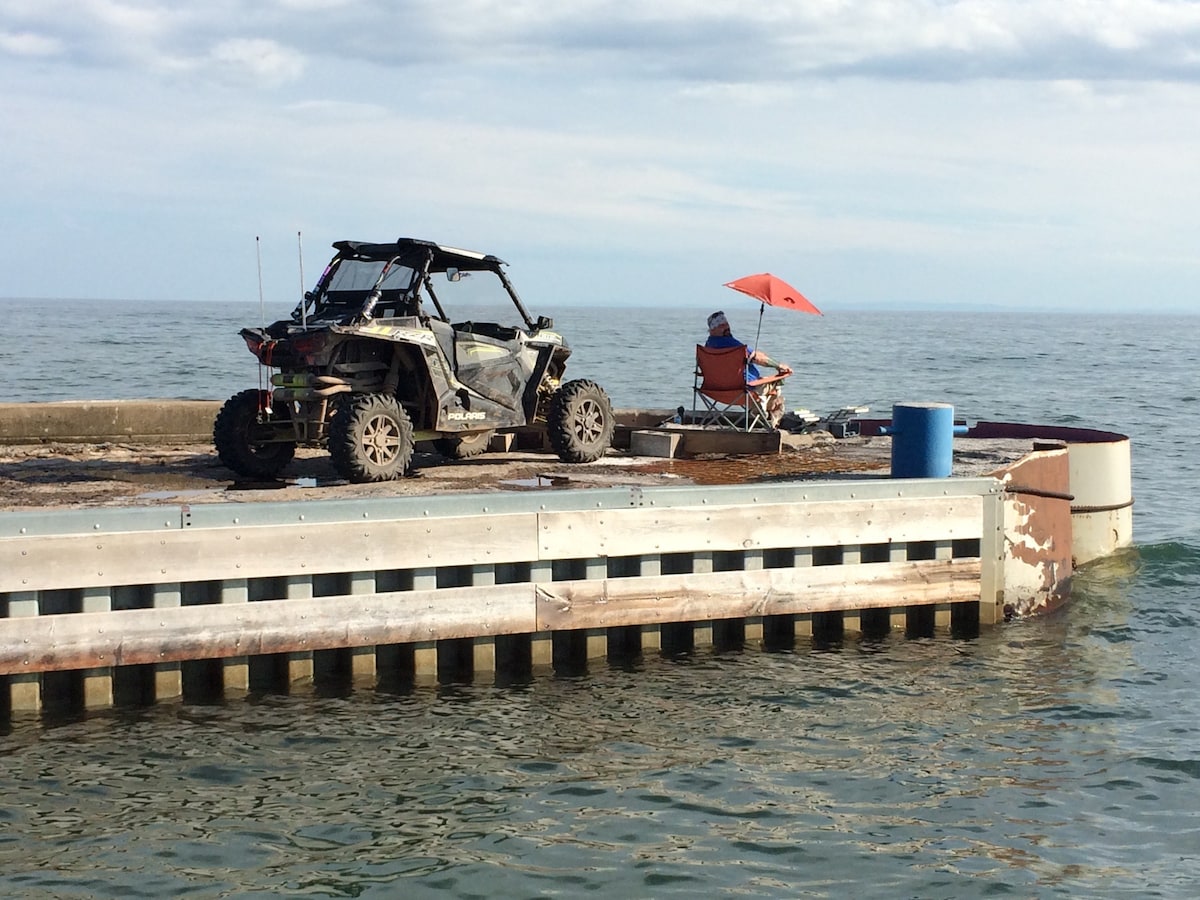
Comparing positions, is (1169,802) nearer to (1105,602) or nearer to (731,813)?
(731,813)

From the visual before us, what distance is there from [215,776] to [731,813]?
2.97m

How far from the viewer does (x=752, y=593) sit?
10969 millimetres

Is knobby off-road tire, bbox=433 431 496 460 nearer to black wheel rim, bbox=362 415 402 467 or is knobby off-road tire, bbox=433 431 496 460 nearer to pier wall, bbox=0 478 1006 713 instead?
black wheel rim, bbox=362 415 402 467

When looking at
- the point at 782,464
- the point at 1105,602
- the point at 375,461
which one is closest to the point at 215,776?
the point at 375,461

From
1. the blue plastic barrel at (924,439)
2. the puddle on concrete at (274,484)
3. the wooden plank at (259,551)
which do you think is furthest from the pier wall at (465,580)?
the puddle on concrete at (274,484)

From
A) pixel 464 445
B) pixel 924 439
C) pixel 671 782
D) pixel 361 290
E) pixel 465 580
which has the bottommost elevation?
pixel 671 782

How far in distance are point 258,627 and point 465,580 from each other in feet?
4.80

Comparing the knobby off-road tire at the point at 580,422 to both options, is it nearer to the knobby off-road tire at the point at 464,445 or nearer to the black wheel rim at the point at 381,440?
the knobby off-road tire at the point at 464,445

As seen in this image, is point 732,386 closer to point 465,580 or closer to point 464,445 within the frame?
point 464,445

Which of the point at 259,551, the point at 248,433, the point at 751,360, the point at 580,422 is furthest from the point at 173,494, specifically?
the point at 751,360

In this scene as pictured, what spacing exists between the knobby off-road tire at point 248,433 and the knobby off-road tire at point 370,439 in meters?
0.76

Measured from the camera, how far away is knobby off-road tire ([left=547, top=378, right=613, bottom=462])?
13484 millimetres

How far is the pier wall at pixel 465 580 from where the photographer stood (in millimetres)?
9055

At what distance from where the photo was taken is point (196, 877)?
730 cm
